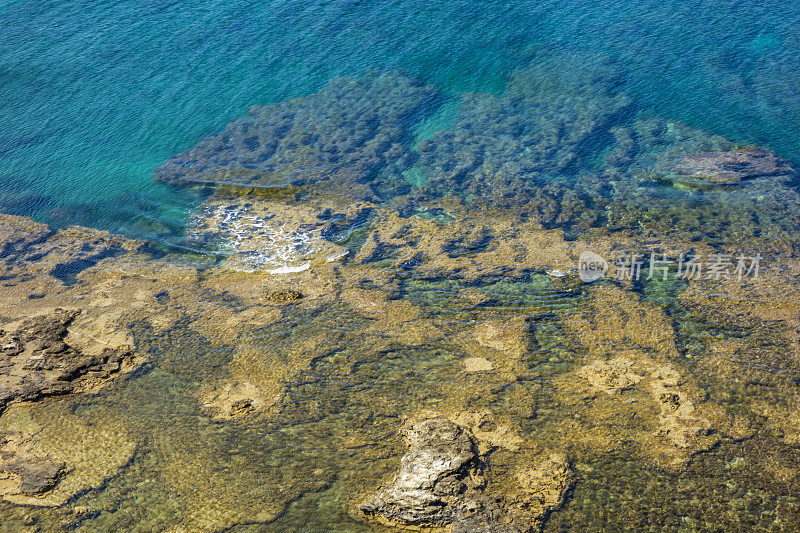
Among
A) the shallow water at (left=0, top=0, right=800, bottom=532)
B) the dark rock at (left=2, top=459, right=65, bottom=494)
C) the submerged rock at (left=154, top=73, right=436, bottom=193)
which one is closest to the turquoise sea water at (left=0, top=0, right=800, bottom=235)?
the shallow water at (left=0, top=0, right=800, bottom=532)

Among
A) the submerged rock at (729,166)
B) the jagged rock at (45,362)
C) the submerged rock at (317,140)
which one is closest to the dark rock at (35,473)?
the jagged rock at (45,362)

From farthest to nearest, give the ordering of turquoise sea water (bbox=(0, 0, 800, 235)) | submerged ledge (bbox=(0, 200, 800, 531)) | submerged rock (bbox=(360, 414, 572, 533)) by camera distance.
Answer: turquoise sea water (bbox=(0, 0, 800, 235))
submerged ledge (bbox=(0, 200, 800, 531))
submerged rock (bbox=(360, 414, 572, 533))

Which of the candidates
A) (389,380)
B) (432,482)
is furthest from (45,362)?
(432,482)

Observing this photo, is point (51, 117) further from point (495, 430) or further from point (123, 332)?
point (495, 430)

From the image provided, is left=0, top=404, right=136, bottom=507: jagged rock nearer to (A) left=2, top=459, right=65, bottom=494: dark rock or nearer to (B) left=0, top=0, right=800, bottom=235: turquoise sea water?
(A) left=2, top=459, right=65, bottom=494: dark rock

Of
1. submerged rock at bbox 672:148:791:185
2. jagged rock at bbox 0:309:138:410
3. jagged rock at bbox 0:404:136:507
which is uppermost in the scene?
jagged rock at bbox 0:309:138:410

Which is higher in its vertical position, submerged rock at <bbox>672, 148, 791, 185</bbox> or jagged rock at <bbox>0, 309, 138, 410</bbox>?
jagged rock at <bbox>0, 309, 138, 410</bbox>
